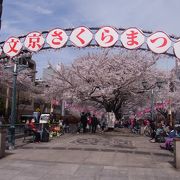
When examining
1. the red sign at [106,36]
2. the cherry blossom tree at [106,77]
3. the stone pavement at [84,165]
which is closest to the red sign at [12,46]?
the red sign at [106,36]

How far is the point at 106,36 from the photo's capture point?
16.9 metres

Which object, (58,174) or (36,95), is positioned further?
(36,95)

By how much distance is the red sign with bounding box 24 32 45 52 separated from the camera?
17.9m

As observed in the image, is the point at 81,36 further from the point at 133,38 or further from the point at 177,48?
the point at 177,48

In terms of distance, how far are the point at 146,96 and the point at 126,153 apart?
25.7 metres

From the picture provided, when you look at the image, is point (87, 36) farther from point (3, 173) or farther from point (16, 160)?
point (3, 173)

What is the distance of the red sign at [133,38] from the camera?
54.3 feet

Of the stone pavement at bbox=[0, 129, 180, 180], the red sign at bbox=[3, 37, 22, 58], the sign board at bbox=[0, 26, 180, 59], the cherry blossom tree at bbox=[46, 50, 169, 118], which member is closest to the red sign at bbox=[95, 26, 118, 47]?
the sign board at bbox=[0, 26, 180, 59]

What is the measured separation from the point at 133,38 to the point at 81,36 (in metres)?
2.47

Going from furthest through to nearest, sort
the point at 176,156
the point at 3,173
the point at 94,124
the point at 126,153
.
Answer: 1. the point at 94,124
2. the point at 126,153
3. the point at 176,156
4. the point at 3,173

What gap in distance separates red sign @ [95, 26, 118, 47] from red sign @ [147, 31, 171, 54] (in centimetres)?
160

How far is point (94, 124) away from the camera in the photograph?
31.5 metres

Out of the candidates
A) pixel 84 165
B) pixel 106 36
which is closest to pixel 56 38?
pixel 106 36

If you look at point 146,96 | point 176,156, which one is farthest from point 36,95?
point 176,156
